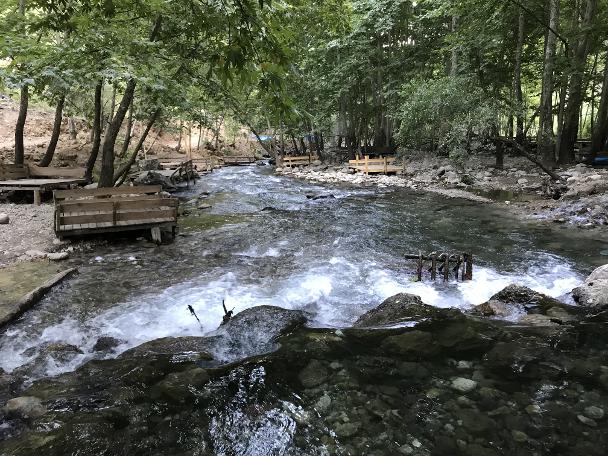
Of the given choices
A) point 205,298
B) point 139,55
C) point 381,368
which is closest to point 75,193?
point 139,55

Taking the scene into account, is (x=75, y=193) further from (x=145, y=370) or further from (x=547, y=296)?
(x=547, y=296)

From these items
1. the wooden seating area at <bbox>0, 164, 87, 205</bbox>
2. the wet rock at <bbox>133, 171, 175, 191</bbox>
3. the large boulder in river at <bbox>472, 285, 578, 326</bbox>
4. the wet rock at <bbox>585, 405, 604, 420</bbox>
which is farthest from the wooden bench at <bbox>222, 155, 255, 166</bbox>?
the wet rock at <bbox>585, 405, 604, 420</bbox>

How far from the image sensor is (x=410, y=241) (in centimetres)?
1087

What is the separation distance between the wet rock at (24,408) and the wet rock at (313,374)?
2.46 metres

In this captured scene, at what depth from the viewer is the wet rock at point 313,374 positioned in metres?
4.31

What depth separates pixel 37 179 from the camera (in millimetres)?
16062

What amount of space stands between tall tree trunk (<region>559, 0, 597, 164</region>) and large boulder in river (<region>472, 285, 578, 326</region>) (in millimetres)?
16319

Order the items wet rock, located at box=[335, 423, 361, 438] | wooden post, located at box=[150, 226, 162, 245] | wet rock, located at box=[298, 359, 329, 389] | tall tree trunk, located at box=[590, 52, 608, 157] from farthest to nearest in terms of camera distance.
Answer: tall tree trunk, located at box=[590, 52, 608, 157], wooden post, located at box=[150, 226, 162, 245], wet rock, located at box=[298, 359, 329, 389], wet rock, located at box=[335, 423, 361, 438]

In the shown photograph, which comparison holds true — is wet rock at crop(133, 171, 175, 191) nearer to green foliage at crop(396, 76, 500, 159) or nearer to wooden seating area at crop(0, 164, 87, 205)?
wooden seating area at crop(0, 164, 87, 205)

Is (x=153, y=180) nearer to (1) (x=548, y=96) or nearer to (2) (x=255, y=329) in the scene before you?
(2) (x=255, y=329)

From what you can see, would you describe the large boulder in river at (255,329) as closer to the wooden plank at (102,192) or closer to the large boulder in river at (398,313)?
the large boulder in river at (398,313)

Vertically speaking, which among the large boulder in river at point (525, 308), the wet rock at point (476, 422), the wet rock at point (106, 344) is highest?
the large boulder in river at point (525, 308)

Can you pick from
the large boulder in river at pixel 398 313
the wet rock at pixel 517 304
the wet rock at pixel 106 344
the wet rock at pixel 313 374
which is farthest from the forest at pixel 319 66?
the wet rock at pixel 517 304

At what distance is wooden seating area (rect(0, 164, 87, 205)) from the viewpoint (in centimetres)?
1417
